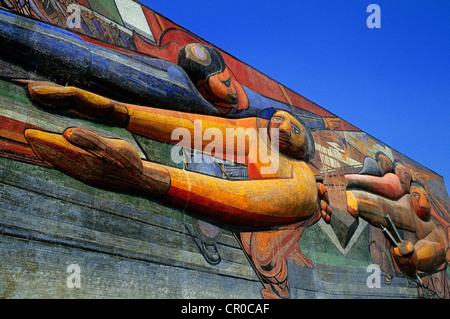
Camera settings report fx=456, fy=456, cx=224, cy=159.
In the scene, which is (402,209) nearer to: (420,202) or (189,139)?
(420,202)

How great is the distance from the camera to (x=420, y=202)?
9656 millimetres

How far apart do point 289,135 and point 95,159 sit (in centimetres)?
346

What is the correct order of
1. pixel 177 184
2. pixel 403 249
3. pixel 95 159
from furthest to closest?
pixel 403 249 → pixel 177 184 → pixel 95 159

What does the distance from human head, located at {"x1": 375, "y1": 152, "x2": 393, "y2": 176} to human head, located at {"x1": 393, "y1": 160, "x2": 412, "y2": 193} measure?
213 mm

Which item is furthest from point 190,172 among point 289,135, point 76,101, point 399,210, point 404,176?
point 404,176

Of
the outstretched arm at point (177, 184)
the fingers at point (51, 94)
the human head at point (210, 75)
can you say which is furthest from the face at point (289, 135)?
the fingers at point (51, 94)

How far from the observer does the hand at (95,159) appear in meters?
4.41

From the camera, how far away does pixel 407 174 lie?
10.1 m

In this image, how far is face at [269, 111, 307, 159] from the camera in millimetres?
7027

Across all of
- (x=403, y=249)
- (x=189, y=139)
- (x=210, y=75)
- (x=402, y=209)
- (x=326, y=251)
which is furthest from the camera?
(x=402, y=209)

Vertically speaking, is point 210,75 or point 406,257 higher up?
point 210,75

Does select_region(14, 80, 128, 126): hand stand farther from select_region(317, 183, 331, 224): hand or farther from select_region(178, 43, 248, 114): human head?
select_region(317, 183, 331, 224): hand

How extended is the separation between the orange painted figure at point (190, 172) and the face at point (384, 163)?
2613mm
